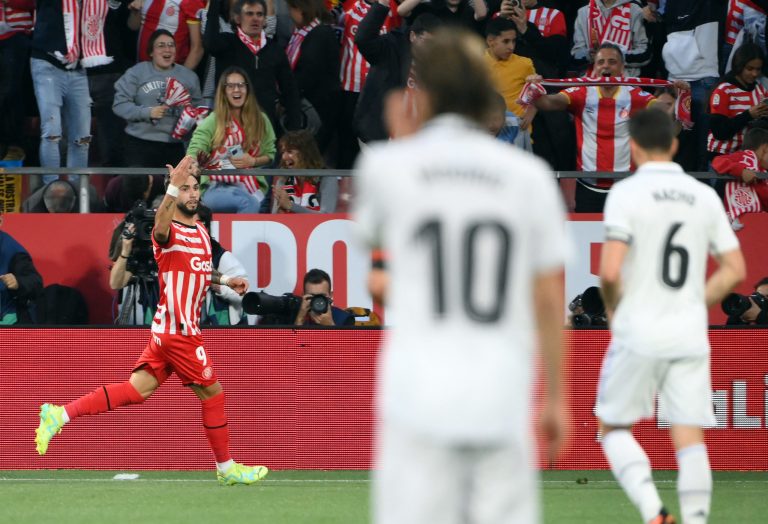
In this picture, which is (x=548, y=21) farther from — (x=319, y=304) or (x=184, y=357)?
(x=184, y=357)

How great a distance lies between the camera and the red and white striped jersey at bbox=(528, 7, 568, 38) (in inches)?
504

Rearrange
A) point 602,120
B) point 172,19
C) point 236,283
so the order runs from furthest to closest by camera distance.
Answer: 1. point 172,19
2. point 602,120
3. point 236,283

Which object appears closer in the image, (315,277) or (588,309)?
(588,309)

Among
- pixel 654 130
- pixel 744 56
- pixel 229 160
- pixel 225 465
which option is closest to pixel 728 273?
pixel 654 130

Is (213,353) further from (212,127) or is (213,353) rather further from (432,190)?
(432,190)

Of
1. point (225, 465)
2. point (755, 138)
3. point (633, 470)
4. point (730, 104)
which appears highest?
point (730, 104)

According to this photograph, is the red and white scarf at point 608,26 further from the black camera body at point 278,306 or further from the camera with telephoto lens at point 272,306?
the camera with telephoto lens at point 272,306

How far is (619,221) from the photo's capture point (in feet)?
20.4

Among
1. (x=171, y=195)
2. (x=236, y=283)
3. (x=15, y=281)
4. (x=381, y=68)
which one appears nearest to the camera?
(x=171, y=195)

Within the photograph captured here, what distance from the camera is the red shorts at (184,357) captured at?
9.35m

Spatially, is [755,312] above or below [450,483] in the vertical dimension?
above

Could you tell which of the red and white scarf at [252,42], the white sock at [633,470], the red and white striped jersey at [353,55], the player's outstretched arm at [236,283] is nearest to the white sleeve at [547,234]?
the white sock at [633,470]

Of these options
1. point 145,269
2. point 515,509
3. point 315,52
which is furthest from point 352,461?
point 515,509

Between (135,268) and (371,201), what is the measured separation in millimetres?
6743
